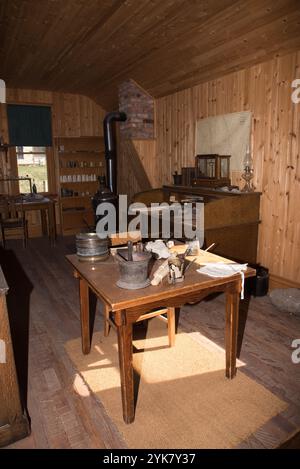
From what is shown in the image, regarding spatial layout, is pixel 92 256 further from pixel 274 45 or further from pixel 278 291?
pixel 274 45

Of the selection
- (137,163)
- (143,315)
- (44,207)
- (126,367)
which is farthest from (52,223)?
(126,367)

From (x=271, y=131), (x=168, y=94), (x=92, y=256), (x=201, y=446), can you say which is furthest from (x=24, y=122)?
(x=201, y=446)

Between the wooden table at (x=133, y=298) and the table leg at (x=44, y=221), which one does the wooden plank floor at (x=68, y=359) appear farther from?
the table leg at (x=44, y=221)

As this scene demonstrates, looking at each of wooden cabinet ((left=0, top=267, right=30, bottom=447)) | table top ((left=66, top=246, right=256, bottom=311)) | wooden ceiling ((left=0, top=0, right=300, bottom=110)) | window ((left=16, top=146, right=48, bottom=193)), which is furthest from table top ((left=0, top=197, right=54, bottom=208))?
wooden cabinet ((left=0, top=267, right=30, bottom=447))

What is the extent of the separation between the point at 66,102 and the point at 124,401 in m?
6.55

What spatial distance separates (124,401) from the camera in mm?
1974

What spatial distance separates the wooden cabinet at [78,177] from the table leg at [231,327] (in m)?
5.36

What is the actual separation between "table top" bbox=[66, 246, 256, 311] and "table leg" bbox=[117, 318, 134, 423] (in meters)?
0.16

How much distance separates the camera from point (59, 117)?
7164 millimetres

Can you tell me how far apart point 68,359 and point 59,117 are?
5.71 metres

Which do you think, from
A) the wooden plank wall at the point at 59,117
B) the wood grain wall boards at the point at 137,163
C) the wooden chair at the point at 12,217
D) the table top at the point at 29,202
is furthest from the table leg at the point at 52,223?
the wood grain wall boards at the point at 137,163

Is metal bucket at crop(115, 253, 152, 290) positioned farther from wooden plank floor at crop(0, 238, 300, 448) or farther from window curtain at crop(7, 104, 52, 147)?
window curtain at crop(7, 104, 52, 147)

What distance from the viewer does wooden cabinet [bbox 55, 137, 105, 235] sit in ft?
23.8

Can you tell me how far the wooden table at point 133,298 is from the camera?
1.82 meters
